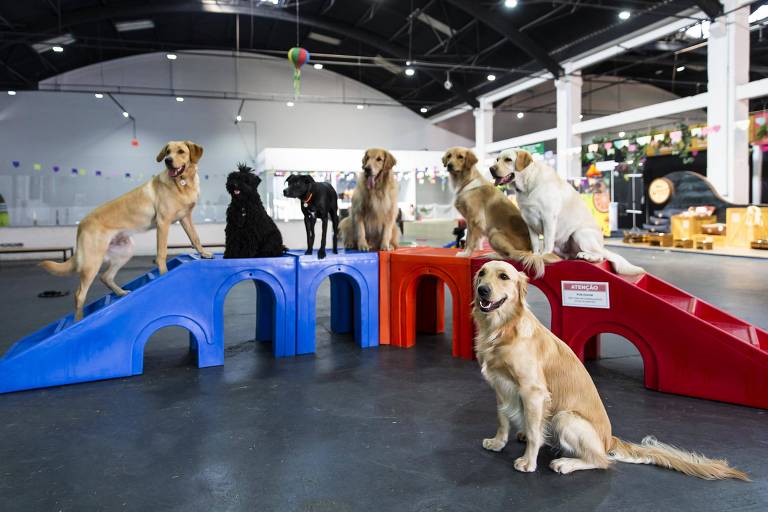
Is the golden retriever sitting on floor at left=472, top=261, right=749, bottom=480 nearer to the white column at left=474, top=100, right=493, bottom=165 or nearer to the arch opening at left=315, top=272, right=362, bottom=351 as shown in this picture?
the arch opening at left=315, top=272, right=362, bottom=351

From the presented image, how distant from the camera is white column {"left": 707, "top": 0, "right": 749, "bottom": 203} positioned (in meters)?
10.5

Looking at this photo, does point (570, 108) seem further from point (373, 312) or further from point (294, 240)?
point (373, 312)

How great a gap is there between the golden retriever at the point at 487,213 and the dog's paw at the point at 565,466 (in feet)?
4.92

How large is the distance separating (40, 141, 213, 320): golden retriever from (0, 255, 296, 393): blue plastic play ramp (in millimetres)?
291

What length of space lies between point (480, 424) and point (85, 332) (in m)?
2.61

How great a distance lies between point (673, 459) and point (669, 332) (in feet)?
3.46

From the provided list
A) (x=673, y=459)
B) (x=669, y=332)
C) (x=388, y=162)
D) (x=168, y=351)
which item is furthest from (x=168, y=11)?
(x=673, y=459)

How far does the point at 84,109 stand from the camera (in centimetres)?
1683

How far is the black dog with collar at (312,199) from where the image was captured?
3.86 metres

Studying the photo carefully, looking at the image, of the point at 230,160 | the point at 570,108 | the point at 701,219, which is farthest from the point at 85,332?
the point at 230,160

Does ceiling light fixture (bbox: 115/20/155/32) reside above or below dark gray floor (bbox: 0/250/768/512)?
above

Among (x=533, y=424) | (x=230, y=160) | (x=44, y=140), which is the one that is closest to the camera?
(x=533, y=424)

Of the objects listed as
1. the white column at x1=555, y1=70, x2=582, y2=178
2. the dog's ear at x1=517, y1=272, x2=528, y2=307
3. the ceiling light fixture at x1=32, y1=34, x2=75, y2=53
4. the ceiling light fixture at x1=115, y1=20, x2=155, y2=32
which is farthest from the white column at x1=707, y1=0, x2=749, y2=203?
the ceiling light fixture at x1=32, y1=34, x2=75, y2=53

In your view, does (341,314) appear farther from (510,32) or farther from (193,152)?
(510,32)
